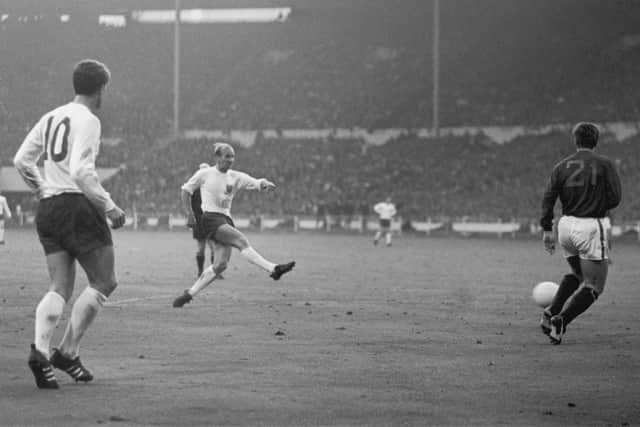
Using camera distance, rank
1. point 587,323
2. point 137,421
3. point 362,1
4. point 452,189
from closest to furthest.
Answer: point 137,421 → point 587,323 → point 452,189 → point 362,1

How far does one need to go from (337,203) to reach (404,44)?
1697cm

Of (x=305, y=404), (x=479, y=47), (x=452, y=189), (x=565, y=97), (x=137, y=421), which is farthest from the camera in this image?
(x=479, y=47)

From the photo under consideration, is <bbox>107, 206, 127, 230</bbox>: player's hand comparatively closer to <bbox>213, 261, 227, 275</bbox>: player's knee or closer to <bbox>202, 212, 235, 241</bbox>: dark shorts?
<bbox>213, 261, 227, 275</bbox>: player's knee

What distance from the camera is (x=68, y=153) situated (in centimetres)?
806

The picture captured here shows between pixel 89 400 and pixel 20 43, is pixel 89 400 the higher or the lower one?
the lower one

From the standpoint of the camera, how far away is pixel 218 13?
2847 inches

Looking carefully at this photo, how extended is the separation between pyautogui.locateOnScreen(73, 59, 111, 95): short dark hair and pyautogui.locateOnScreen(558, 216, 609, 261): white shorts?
5126mm

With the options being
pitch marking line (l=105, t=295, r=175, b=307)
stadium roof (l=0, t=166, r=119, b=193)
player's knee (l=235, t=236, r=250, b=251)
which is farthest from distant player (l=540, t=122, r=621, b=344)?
stadium roof (l=0, t=166, r=119, b=193)

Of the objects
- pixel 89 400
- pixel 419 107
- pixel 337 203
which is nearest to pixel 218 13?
pixel 419 107

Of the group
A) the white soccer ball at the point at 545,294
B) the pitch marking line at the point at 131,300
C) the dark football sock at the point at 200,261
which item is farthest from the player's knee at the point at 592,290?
the dark football sock at the point at 200,261

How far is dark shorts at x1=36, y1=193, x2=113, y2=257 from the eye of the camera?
8.06 m

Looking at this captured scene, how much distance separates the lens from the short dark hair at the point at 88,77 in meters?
8.23

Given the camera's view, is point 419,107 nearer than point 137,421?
No

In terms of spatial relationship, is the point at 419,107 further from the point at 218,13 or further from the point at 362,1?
the point at 218,13
